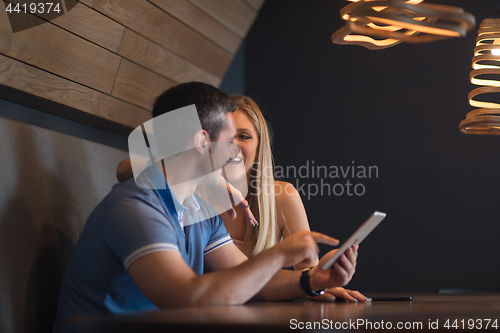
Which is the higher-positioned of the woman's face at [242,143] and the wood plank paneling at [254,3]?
the wood plank paneling at [254,3]

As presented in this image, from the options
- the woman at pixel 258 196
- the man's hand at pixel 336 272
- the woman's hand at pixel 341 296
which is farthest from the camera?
the woman at pixel 258 196

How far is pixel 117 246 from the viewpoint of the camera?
3.84 feet

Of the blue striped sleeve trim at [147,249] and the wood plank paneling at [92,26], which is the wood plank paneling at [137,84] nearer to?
the wood plank paneling at [92,26]

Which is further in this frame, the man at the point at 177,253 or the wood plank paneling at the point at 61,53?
the wood plank paneling at the point at 61,53

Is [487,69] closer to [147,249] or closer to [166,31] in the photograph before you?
[166,31]

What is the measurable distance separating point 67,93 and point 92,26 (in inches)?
12.3

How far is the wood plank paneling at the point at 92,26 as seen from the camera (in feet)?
5.70

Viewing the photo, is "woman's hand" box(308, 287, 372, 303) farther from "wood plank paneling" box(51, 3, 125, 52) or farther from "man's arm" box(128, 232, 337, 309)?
"wood plank paneling" box(51, 3, 125, 52)

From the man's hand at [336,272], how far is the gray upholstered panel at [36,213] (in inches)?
38.6

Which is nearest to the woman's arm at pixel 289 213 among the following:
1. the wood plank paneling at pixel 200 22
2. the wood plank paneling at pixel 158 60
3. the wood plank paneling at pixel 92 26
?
the wood plank paneling at pixel 158 60

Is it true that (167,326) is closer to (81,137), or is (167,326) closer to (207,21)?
(81,137)

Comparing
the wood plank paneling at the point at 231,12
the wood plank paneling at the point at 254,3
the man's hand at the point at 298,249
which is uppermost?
the wood plank paneling at the point at 254,3

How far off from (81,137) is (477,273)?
2898mm

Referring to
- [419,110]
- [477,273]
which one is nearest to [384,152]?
[419,110]
